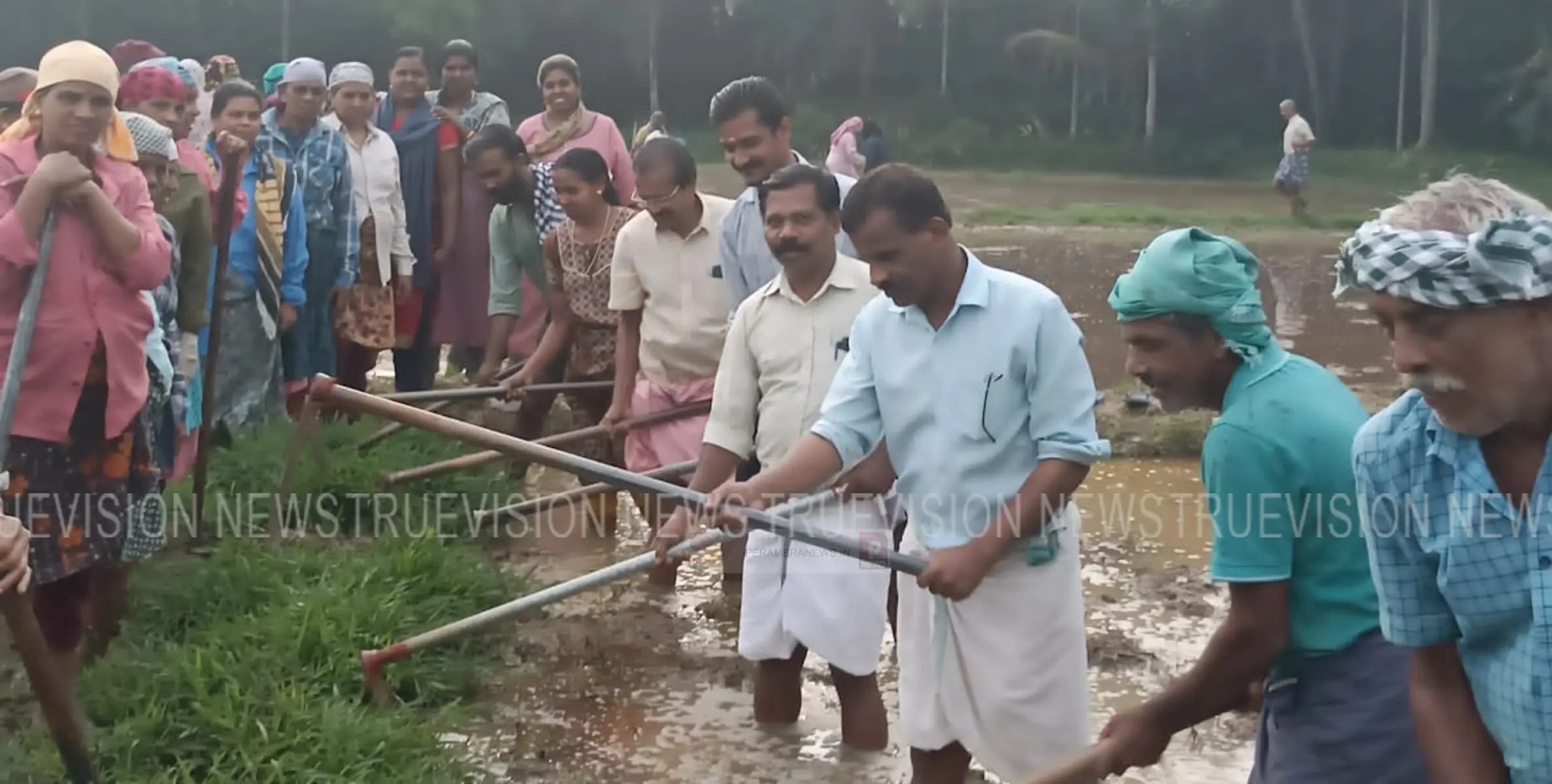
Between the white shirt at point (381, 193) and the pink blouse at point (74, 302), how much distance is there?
3.24 m

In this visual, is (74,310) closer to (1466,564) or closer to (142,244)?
(142,244)

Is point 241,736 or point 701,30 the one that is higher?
point 701,30

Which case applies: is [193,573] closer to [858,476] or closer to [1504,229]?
[858,476]

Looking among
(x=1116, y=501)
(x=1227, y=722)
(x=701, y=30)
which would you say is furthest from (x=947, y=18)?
(x=1227, y=722)

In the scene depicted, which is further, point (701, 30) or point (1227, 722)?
point (701, 30)

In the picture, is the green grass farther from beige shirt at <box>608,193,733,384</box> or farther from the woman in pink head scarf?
beige shirt at <box>608,193,733,384</box>

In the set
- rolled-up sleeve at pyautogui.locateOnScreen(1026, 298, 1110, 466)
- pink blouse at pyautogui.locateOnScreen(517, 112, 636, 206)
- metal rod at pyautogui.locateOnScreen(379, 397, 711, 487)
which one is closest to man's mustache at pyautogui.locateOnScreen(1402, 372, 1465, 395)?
rolled-up sleeve at pyautogui.locateOnScreen(1026, 298, 1110, 466)

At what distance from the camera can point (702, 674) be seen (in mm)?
5027

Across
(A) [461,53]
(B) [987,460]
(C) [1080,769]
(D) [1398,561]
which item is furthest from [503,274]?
(D) [1398,561]

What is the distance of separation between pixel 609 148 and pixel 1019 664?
16.5 ft

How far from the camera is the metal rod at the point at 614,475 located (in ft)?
11.4

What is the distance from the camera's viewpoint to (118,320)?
4250 mm

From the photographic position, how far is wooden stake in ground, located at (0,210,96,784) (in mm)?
3117

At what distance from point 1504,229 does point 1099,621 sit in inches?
145
